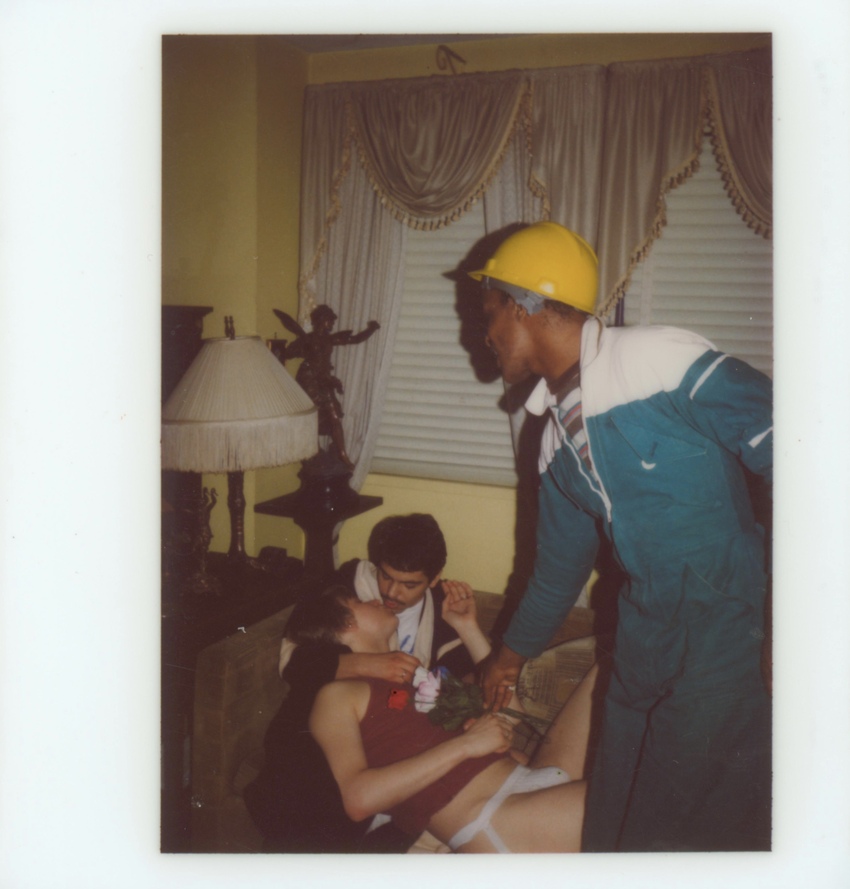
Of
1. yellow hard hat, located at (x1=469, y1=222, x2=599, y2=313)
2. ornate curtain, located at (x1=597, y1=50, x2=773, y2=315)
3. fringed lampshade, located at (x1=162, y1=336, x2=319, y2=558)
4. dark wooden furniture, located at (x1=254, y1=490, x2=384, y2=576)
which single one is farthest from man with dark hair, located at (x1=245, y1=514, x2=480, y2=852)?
ornate curtain, located at (x1=597, y1=50, x2=773, y2=315)

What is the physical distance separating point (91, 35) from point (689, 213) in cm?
194

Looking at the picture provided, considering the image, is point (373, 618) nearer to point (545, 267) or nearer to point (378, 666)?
point (378, 666)

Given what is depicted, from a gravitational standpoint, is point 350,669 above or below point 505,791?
above

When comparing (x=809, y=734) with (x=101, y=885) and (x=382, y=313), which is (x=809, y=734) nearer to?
(x=101, y=885)

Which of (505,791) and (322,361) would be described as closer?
(505,791)

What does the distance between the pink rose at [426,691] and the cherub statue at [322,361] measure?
975mm

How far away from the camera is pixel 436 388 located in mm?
2859

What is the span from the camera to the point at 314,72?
8.96 ft

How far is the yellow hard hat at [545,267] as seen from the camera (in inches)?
66.6

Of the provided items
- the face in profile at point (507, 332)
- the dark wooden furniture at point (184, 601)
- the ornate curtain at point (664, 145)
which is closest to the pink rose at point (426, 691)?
the dark wooden furniture at point (184, 601)

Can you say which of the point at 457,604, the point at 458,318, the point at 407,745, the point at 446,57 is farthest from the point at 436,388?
the point at 407,745

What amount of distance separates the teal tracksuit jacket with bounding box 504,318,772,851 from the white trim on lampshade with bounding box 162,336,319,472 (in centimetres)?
88

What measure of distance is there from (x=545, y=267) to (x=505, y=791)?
1.30 meters

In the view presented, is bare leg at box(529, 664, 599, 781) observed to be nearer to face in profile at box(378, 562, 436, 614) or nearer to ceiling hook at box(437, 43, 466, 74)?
face in profile at box(378, 562, 436, 614)
